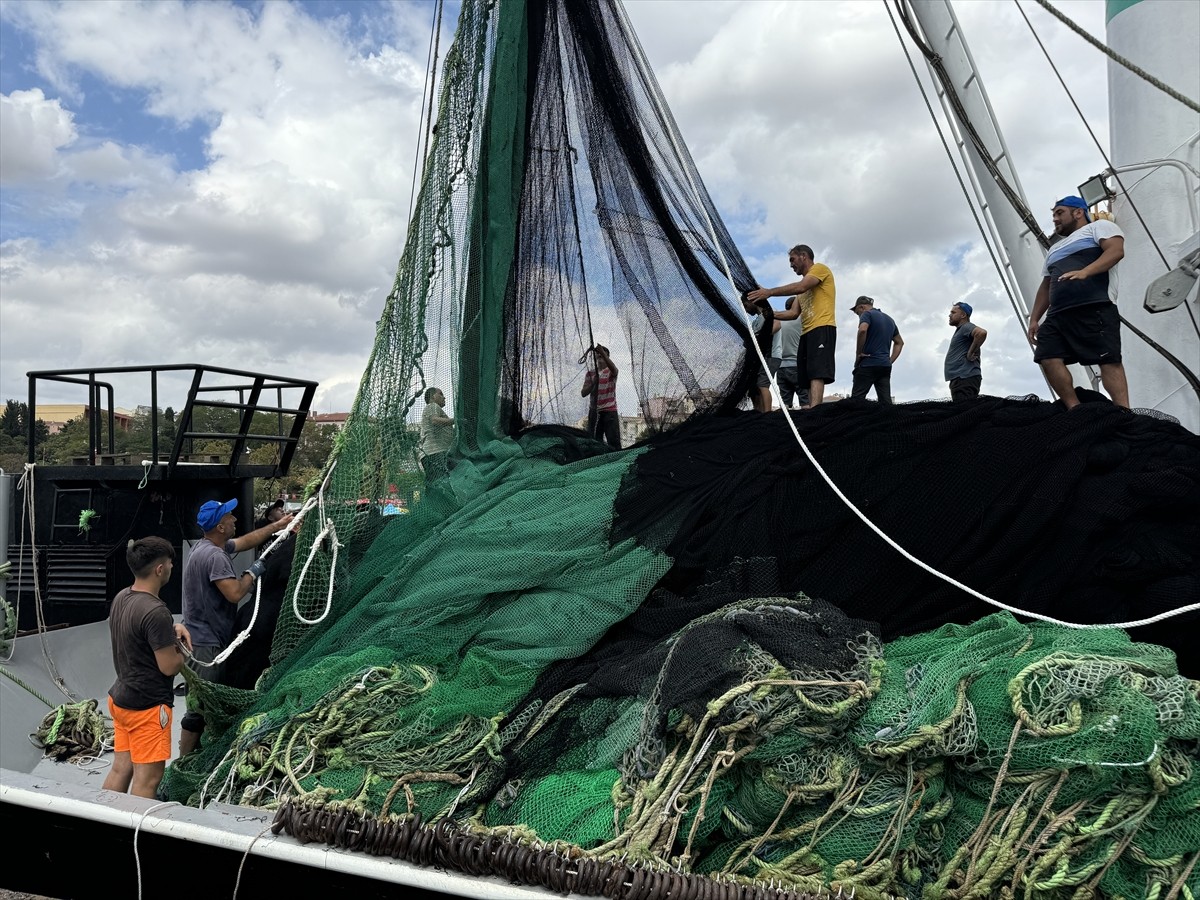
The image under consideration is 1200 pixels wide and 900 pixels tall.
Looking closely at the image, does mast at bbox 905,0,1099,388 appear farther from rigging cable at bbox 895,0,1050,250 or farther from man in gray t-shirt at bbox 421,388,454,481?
man in gray t-shirt at bbox 421,388,454,481

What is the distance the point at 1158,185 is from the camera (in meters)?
5.98

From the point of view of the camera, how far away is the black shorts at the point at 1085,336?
4379mm

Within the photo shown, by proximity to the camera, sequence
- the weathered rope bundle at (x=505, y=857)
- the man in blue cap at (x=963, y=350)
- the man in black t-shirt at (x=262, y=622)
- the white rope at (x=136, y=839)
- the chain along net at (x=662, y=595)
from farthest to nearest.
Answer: the man in blue cap at (x=963, y=350), the man in black t-shirt at (x=262, y=622), the white rope at (x=136, y=839), the chain along net at (x=662, y=595), the weathered rope bundle at (x=505, y=857)

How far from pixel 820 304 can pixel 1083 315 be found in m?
1.64

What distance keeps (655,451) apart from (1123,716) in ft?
6.97

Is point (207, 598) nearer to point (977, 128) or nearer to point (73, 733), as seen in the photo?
point (73, 733)

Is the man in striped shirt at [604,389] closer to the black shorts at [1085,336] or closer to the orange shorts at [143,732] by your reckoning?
the black shorts at [1085,336]

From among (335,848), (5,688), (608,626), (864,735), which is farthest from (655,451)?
(5,688)

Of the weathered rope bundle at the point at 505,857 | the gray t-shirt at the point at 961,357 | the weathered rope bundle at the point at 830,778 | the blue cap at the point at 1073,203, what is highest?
the blue cap at the point at 1073,203

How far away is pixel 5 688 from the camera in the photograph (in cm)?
459

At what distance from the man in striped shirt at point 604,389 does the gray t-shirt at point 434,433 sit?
0.71m

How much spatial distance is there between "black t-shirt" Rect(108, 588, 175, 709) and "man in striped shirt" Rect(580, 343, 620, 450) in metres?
2.11

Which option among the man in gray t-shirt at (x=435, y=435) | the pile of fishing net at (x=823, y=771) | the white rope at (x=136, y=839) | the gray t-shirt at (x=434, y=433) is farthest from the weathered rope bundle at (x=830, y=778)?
the gray t-shirt at (x=434, y=433)

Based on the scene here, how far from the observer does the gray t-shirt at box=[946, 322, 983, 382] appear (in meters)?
7.66
